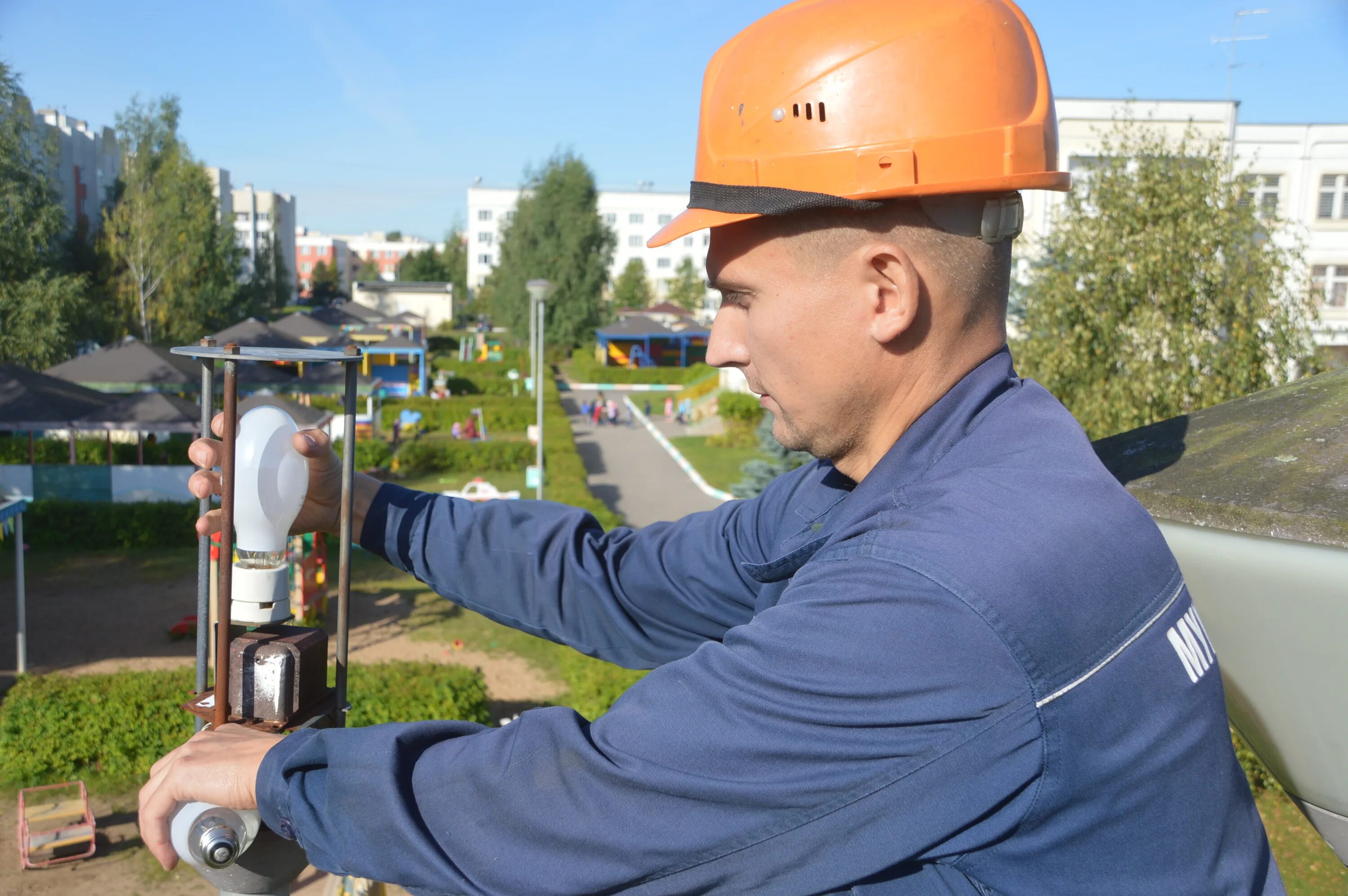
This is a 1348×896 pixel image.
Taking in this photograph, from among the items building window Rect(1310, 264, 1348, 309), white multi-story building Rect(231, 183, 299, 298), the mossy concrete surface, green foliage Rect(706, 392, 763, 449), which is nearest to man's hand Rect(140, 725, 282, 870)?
the mossy concrete surface

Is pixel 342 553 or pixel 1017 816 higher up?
pixel 342 553

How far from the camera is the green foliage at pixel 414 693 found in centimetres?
880

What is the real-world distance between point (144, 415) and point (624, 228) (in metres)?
75.9

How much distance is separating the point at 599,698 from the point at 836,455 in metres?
7.80

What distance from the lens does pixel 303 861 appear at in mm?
1569

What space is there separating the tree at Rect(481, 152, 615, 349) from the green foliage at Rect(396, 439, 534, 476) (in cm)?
2663

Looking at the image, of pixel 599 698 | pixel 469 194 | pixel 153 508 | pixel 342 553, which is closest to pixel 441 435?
pixel 153 508

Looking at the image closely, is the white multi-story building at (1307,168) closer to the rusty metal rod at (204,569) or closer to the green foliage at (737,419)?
the green foliage at (737,419)

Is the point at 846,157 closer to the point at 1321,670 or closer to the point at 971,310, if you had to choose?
the point at 971,310

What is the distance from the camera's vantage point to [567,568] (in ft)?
6.80

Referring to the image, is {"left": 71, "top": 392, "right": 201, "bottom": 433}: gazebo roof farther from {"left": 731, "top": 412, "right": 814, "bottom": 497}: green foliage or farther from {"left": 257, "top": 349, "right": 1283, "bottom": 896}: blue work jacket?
{"left": 257, "top": 349, "right": 1283, "bottom": 896}: blue work jacket

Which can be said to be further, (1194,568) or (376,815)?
(1194,568)

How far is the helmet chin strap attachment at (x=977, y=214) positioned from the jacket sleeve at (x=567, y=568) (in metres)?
0.80

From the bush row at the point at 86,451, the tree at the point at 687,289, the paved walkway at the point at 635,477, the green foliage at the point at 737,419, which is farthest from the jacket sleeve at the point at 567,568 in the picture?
the tree at the point at 687,289
